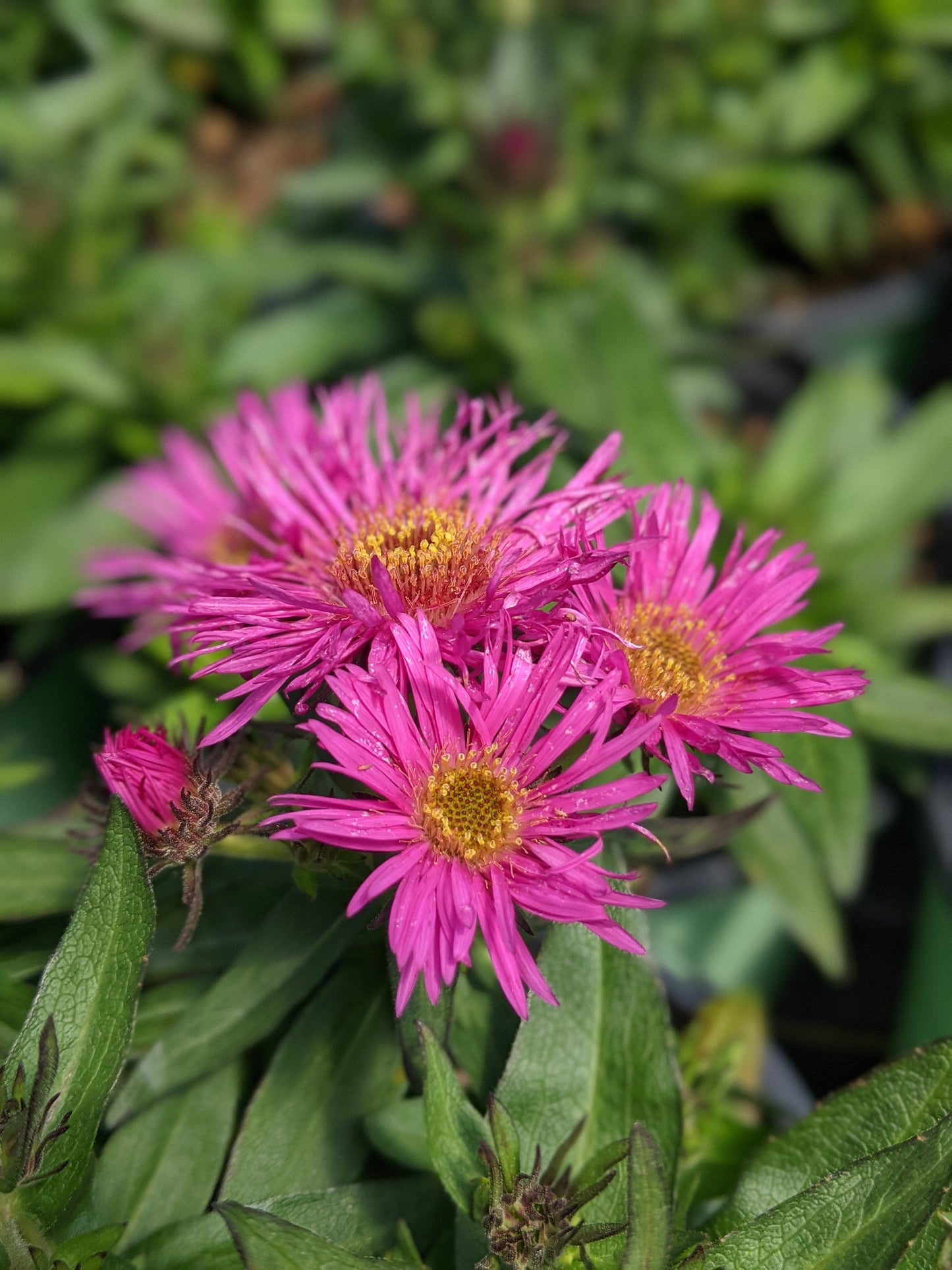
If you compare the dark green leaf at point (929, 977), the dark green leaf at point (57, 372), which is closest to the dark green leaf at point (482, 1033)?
→ the dark green leaf at point (929, 977)

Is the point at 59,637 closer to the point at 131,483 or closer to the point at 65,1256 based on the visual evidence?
the point at 131,483

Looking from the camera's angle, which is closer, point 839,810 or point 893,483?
point 839,810

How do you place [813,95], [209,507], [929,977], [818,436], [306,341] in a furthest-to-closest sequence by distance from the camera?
[813,95], [306,341], [818,436], [929,977], [209,507]

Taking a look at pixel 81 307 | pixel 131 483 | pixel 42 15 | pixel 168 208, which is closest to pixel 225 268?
pixel 81 307

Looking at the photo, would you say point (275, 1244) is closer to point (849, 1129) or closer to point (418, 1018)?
point (418, 1018)

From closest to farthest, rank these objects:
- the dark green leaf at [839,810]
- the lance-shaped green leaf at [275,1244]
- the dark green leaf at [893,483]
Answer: the lance-shaped green leaf at [275,1244], the dark green leaf at [839,810], the dark green leaf at [893,483]

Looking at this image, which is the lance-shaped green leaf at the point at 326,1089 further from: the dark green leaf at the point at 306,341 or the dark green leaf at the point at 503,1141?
the dark green leaf at the point at 306,341

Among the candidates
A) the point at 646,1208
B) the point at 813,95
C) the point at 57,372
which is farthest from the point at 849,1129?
the point at 813,95
